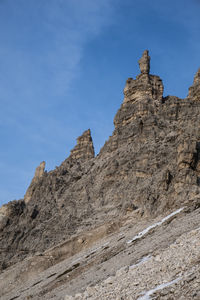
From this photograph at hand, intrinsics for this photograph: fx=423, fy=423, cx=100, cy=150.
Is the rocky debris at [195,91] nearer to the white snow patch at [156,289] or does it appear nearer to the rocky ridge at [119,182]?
the rocky ridge at [119,182]

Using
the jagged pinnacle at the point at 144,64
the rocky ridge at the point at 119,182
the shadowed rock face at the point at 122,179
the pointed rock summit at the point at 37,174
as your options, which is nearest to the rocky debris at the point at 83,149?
the rocky ridge at the point at 119,182

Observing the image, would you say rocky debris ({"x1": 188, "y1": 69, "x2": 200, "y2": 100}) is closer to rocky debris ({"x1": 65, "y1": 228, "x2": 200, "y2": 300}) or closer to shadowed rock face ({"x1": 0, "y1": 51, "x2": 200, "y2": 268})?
shadowed rock face ({"x1": 0, "y1": 51, "x2": 200, "y2": 268})

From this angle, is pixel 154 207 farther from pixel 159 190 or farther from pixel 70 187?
pixel 70 187

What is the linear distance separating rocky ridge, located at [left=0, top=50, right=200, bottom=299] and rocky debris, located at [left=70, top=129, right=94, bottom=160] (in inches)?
20.6

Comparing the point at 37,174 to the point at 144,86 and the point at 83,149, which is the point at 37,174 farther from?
the point at 144,86

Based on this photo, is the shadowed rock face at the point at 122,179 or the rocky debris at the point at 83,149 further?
the rocky debris at the point at 83,149

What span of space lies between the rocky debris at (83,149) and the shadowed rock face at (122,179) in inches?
A: 29.5

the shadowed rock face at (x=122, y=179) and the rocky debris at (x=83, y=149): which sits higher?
the rocky debris at (x=83, y=149)

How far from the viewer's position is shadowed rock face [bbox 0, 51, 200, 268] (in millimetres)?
56531

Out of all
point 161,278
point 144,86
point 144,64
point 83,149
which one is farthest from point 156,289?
point 144,64

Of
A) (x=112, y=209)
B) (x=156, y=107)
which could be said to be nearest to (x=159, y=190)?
(x=112, y=209)

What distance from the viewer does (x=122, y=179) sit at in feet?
238

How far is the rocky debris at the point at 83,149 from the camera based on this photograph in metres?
97.9

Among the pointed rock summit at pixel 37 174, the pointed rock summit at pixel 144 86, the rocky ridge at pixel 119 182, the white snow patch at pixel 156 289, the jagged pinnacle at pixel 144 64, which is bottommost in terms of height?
the white snow patch at pixel 156 289
